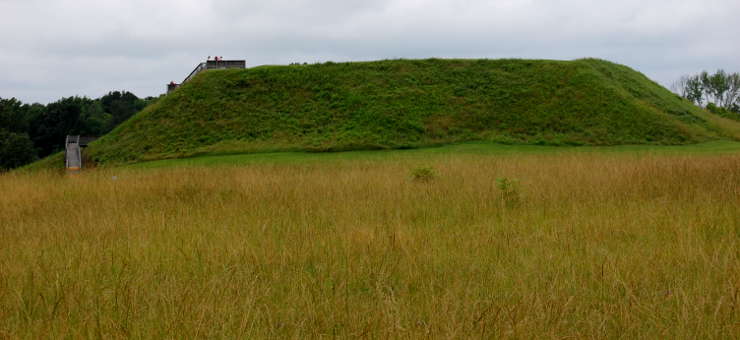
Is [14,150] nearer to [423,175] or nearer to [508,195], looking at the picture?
[423,175]

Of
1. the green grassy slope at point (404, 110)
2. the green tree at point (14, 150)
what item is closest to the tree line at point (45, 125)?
the green tree at point (14, 150)

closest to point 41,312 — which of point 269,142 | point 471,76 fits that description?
point 269,142

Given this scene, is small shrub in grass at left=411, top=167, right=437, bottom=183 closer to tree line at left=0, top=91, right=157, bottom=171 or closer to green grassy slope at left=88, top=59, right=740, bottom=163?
green grassy slope at left=88, top=59, right=740, bottom=163

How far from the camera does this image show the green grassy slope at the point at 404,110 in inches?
1027

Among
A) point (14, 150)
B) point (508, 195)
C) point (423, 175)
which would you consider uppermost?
point (14, 150)

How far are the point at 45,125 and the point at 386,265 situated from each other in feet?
256

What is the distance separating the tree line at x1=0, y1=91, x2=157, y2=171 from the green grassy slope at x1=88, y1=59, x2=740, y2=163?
2961 centimetres

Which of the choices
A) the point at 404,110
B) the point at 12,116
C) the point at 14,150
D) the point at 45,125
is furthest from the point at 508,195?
the point at 45,125

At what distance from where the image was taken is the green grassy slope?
1027 inches

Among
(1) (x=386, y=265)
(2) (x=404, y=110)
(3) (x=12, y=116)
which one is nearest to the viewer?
(1) (x=386, y=265)

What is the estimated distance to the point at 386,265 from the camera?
411cm

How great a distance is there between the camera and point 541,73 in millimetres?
32719

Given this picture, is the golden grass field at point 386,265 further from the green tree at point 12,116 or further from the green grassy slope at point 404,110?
the green tree at point 12,116

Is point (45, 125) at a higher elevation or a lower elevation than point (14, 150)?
higher
